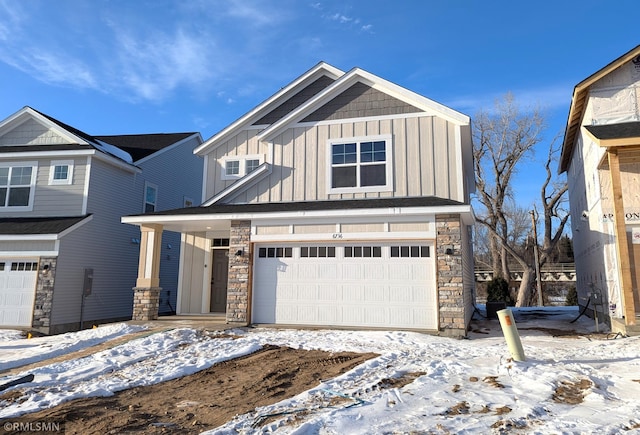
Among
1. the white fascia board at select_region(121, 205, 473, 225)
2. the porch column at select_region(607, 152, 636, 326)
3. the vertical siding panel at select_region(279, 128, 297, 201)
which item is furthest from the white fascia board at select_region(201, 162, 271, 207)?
the porch column at select_region(607, 152, 636, 326)

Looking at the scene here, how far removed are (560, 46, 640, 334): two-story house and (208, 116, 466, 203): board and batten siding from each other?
3415mm

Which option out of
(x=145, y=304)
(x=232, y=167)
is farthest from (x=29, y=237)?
(x=232, y=167)

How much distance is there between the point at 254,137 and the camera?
14664 mm

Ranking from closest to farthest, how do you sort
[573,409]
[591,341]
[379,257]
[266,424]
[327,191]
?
[266,424] < [573,409] < [591,341] < [379,257] < [327,191]

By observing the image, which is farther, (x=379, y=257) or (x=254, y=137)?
(x=254, y=137)

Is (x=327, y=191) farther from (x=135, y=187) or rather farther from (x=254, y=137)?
(x=135, y=187)

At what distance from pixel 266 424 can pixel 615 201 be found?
30.5 ft

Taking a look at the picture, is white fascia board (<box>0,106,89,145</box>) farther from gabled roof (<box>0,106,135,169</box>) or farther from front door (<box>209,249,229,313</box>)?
front door (<box>209,249,229,313</box>)

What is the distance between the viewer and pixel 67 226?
1364cm

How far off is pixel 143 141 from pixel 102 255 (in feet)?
22.5

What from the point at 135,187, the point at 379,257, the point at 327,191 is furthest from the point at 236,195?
the point at 135,187

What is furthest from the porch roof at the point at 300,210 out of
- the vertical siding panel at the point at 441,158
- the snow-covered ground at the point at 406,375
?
the snow-covered ground at the point at 406,375

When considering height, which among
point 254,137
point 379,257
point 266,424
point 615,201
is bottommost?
point 266,424

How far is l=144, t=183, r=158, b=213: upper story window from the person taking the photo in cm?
1773
